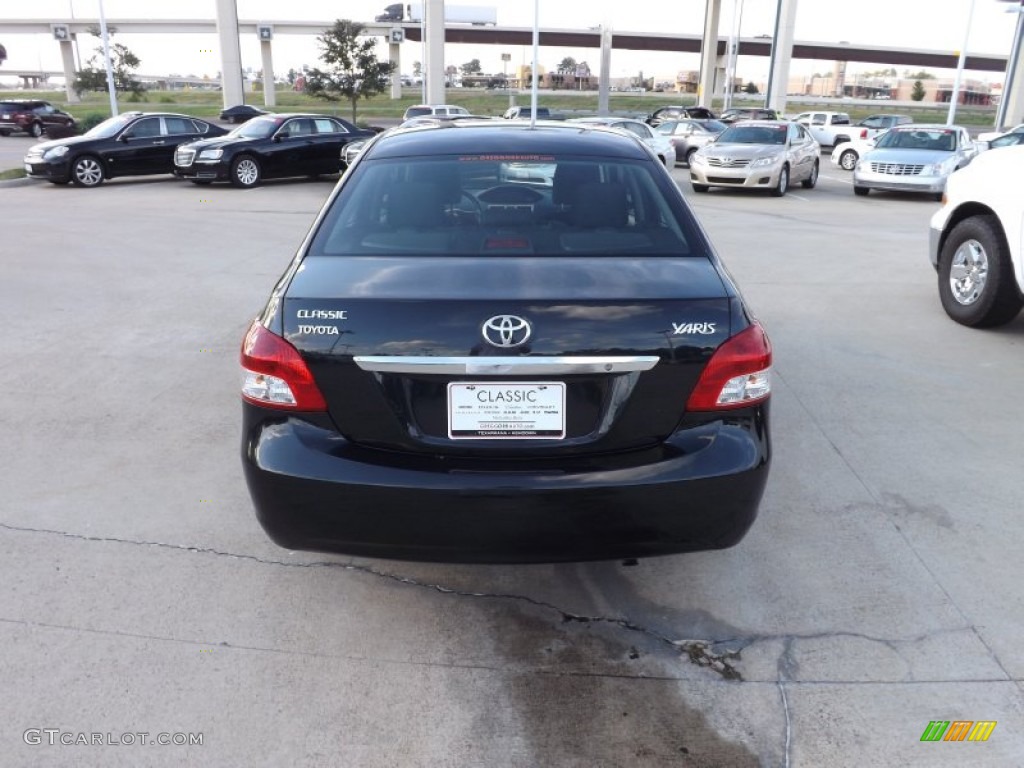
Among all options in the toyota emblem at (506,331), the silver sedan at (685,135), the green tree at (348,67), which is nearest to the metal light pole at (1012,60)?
the silver sedan at (685,135)

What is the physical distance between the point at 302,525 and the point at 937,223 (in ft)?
22.2

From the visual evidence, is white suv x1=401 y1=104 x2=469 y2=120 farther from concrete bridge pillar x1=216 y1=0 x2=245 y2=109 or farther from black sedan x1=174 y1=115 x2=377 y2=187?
concrete bridge pillar x1=216 y1=0 x2=245 y2=109

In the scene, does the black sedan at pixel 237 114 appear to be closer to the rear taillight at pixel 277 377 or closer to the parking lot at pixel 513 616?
the parking lot at pixel 513 616

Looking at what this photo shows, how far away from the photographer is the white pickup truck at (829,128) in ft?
108

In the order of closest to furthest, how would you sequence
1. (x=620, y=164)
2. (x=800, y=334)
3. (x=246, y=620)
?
1. (x=246, y=620)
2. (x=620, y=164)
3. (x=800, y=334)

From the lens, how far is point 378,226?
3.41m

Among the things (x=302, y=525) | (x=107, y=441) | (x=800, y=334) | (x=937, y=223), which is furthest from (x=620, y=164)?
(x=937, y=223)

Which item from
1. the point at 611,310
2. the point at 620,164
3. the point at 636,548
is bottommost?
the point at 636,548

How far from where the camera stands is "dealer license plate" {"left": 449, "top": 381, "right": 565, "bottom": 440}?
2.67 meters

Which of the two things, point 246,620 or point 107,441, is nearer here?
point 246,620

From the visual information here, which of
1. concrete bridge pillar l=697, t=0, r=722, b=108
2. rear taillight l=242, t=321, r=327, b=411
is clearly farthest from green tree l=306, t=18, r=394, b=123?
rear taillight l=242, t=321, r=327, b=411

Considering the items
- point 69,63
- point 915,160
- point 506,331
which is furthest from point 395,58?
point 506,331

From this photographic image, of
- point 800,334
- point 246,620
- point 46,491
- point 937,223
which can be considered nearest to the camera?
point 246,620

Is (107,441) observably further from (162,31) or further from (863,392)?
(162,31)
